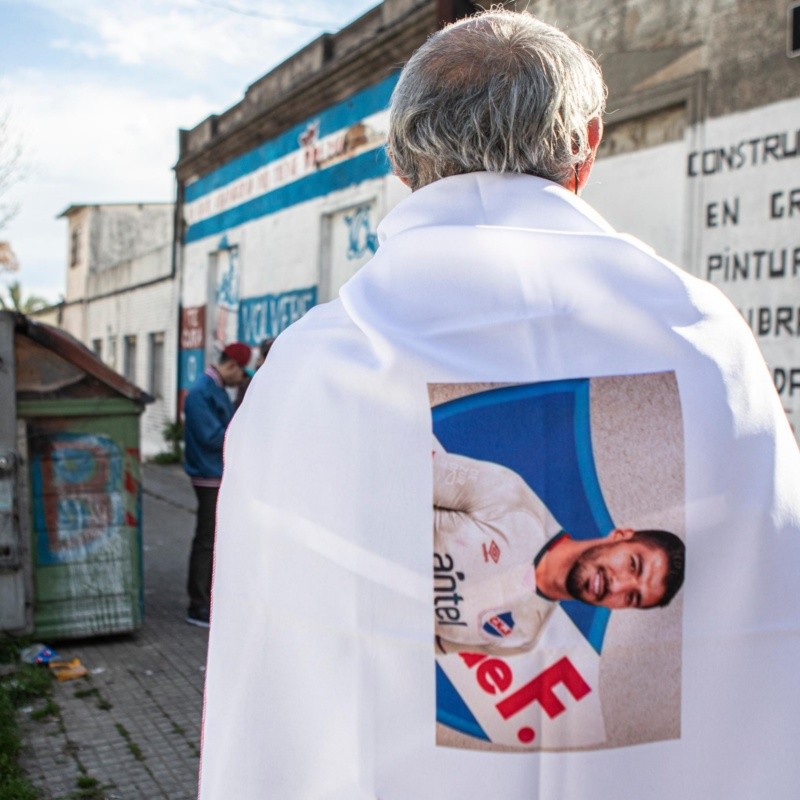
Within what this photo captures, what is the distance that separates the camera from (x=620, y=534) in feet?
4.79

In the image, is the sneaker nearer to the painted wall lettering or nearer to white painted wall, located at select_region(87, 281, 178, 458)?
the painted wall lettering

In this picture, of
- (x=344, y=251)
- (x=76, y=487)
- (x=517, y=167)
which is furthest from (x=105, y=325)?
(x=517, y=167)

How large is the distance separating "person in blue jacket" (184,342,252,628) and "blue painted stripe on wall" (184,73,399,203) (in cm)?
590

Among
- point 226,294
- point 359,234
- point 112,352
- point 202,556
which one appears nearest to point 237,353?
point 202,556

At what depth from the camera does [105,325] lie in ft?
88.9

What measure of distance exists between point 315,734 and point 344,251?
12.6 metres

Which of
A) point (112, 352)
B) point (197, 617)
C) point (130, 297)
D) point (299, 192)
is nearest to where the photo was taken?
point (197, 617)

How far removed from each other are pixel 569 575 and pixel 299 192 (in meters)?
14.0

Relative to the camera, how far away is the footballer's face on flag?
145cm

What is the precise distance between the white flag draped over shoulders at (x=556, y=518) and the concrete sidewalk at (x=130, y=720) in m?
2.99

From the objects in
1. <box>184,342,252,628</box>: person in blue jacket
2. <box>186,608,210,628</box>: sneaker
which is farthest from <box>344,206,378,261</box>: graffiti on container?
<box>186,608,210,628</box>: sneaker

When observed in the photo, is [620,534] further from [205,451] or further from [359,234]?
[359,234]

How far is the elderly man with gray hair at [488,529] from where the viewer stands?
1457 mm

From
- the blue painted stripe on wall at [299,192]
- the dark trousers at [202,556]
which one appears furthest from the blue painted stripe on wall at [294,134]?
the dark trousers at [202,556]
